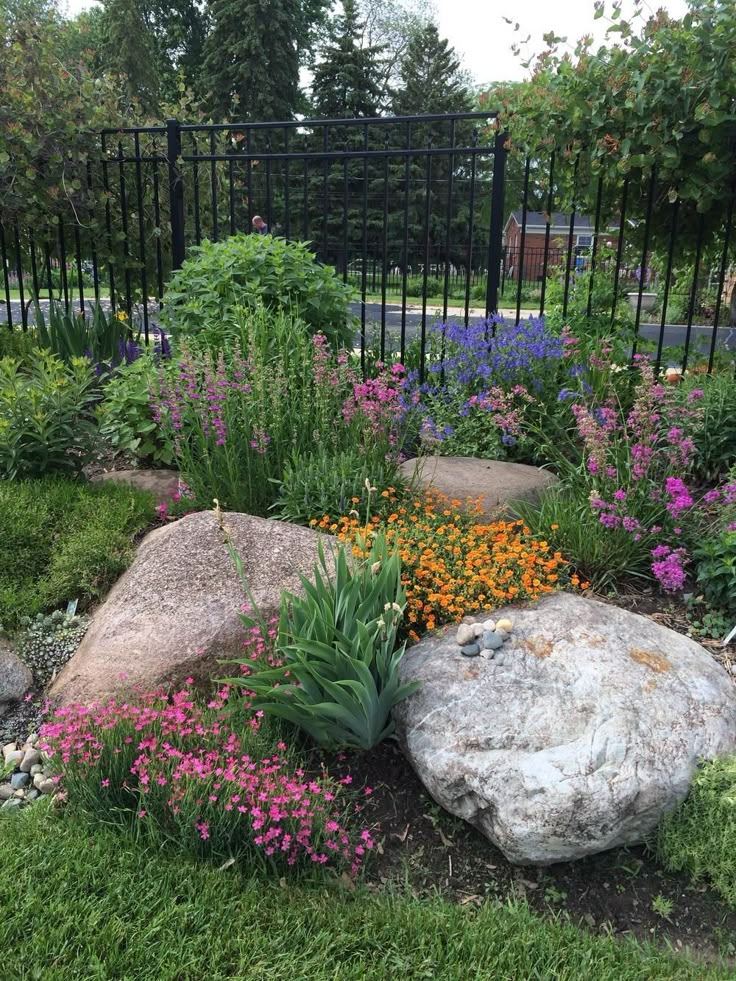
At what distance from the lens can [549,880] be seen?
2.51 meters

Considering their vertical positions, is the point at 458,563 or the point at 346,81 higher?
the point at 346,81

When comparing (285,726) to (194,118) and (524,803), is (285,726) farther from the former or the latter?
(194,118)

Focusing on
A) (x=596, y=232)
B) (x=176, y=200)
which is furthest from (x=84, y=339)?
(x=596, y=232)

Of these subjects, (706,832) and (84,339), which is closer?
(706,832)

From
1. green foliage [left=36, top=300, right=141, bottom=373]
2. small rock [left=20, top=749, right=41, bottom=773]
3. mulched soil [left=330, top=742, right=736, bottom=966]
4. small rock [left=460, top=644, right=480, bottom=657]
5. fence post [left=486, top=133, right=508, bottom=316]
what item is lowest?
mulched soil [left=330, top=742, right=736, bottom=966]

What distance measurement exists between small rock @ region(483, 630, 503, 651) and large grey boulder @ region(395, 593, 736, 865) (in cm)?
5

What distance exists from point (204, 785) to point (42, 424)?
2.59m

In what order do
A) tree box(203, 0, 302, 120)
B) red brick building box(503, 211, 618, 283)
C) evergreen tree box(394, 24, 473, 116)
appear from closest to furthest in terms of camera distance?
red brick building box(503, 211, 618, 283), tree box(203, 0, 302, 120), evergreen tree box(394, 24, 473, 116)

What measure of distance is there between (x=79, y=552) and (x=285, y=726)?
1515 millimetres

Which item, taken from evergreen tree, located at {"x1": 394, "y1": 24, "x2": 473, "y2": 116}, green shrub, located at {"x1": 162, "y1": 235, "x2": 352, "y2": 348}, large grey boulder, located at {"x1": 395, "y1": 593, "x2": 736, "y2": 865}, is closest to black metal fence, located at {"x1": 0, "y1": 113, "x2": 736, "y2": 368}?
green shrub, located at {"x1": 162, "y1": 235, "x2": 352, "y2": 348}

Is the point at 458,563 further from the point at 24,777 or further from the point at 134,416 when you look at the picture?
the point at 134,416

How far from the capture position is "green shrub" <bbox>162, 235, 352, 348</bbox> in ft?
16.3

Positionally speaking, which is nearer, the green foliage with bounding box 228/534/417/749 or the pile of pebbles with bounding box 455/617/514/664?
the green foliage with bounding box 228/534/417/749

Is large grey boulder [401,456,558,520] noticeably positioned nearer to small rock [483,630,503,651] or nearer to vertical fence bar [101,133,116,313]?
small rock [483,630,503,651]
